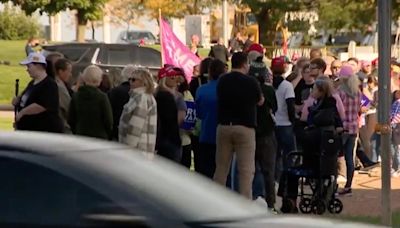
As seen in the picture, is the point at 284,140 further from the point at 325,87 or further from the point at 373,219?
the point at 373,219

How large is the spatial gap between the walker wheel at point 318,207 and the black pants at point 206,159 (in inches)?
A: 51.1

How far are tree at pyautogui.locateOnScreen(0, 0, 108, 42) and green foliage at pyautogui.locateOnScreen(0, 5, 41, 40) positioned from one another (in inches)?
879

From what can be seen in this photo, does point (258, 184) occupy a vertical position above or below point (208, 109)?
below

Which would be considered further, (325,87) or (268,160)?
(325,87)

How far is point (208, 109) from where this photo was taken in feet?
44.8

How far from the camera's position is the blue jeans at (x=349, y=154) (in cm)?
1590

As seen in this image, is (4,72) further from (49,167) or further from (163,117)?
(49,167)

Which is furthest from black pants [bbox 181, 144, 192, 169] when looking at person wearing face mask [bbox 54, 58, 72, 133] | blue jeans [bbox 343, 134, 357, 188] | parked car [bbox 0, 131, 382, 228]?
parked car [bbox 0, 131, 382, 228]

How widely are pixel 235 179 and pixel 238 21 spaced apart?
139ft

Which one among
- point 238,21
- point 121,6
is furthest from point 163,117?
point 121,6

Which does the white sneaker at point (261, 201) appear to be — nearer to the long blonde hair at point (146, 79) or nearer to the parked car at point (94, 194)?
the long blonde hair at point (146, 79)

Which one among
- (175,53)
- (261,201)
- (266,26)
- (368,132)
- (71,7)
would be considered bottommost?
(261,201)

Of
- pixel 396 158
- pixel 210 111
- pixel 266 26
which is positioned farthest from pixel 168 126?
pixel 266 26

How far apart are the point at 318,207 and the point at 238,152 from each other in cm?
140
